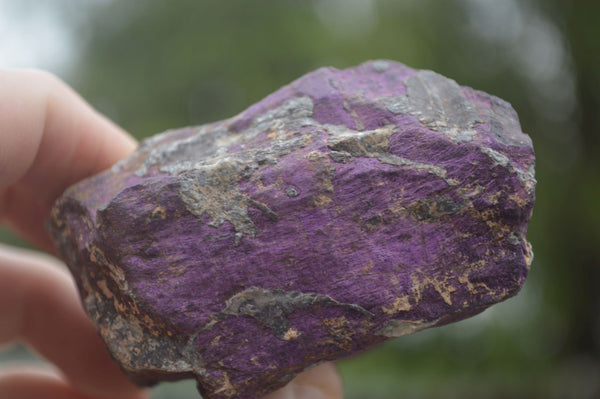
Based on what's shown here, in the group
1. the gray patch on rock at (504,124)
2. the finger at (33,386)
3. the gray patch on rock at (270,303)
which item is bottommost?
the finger at (33,386)

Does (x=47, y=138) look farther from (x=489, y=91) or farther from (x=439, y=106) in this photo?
(x=489, y=91)

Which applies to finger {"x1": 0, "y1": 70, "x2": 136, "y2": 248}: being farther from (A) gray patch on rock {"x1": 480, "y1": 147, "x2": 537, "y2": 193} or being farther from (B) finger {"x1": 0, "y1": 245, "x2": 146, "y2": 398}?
(A) gray patch on rock {"x1": 480, "y1": 147, "x2": 537, "y2": 193}

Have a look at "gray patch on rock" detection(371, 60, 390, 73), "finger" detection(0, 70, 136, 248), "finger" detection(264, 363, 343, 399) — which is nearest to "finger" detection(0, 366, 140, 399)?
"finger" detection(0, 70, 136, 248)

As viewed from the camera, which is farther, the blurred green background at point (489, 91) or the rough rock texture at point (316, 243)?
the blurred green background at point (489, 91)

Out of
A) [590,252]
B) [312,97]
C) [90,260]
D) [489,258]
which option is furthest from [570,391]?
[90,260]

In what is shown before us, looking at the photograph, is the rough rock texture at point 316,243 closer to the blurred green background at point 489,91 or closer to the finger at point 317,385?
the finger at point 317,385

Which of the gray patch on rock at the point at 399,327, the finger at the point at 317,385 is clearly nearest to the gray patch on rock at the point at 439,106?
the gray patch on rock at the point at 399,327
